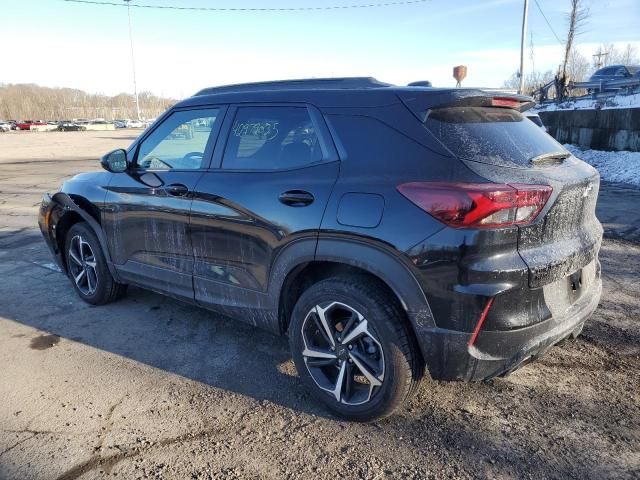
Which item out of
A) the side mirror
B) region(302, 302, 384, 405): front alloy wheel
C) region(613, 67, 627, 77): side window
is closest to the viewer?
region(302, 302, 384, 405): front alloy wheel

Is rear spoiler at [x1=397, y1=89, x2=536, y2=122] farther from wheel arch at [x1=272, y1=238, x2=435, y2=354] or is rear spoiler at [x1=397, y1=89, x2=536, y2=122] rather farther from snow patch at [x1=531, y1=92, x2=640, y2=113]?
snow patch at [x1=531, y1=92, x2=640, y2=113]

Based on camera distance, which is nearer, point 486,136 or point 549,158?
point 486,136

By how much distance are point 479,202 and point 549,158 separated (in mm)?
767

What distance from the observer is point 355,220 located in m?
2.58

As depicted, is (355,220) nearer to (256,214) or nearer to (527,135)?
(256,214)

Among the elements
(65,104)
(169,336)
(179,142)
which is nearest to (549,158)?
(179,142)

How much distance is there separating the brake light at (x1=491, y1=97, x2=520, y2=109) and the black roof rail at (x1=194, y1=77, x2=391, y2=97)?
62 centimetres

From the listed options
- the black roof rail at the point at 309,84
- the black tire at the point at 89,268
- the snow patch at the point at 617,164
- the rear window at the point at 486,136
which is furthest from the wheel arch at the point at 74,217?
the snow patch at the point at 617,164

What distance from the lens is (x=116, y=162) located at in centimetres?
413

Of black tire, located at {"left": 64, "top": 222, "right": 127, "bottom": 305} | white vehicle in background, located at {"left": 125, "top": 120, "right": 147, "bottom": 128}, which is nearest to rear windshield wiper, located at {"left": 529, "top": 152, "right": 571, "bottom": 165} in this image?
black tire, located at {"left": 64, "top": 222, "right": 127, "bottom": 305}

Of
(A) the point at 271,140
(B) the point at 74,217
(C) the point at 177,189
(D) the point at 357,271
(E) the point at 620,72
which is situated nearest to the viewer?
(D) the point at 357,271

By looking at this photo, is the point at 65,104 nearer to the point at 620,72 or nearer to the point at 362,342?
the point at 620,72

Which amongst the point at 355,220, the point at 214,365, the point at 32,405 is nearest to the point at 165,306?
the point at 214,365

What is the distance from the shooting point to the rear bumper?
2406mm
